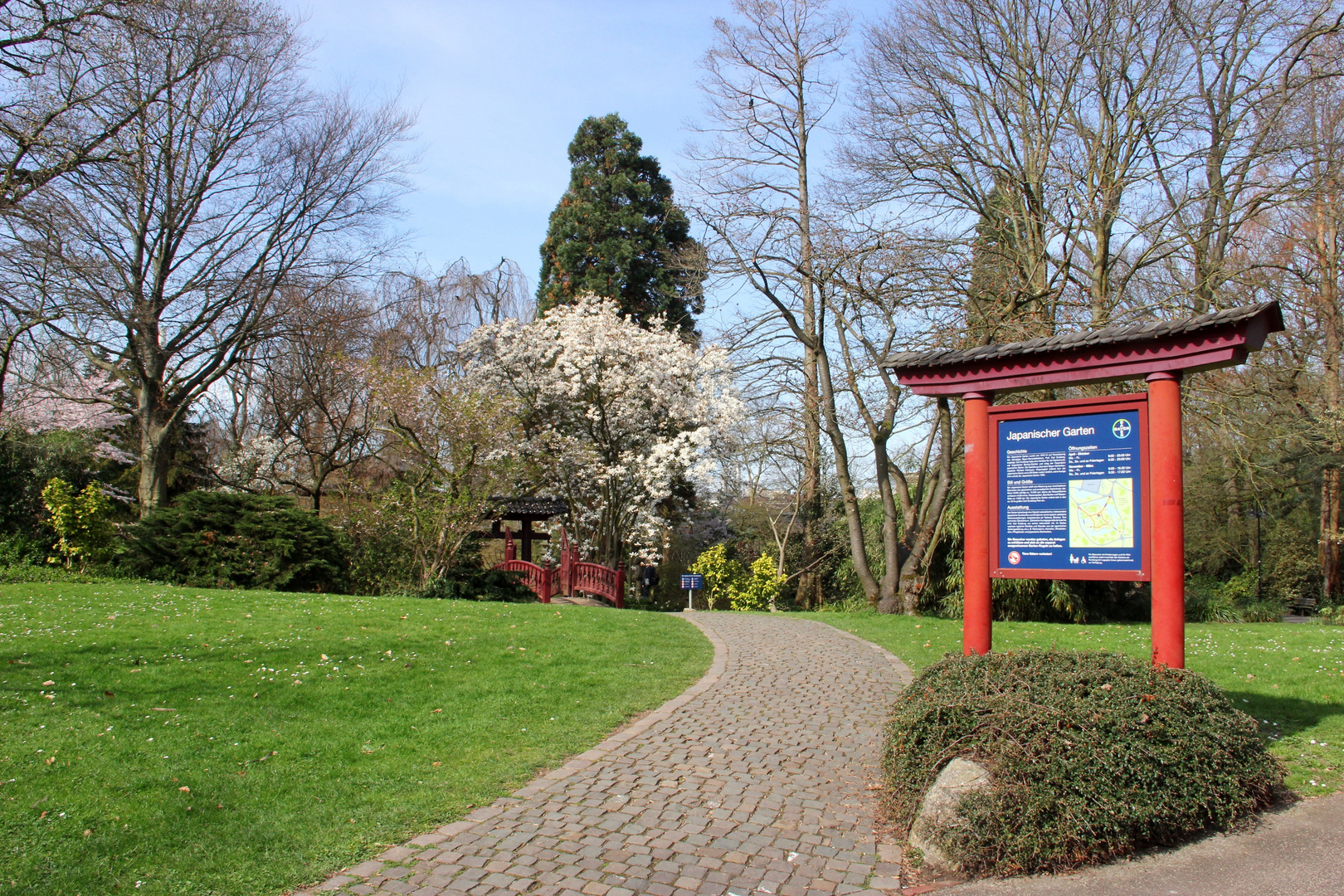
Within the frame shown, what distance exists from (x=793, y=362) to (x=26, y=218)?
45.9ft

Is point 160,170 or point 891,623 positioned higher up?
point 160,170

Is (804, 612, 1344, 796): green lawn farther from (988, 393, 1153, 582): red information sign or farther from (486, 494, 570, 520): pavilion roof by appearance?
(486, 494, 570, 520): pavilion roof

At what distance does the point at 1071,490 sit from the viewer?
6.09 m

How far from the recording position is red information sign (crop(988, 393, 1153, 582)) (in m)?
5.86

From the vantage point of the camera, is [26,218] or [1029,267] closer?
[26,218]

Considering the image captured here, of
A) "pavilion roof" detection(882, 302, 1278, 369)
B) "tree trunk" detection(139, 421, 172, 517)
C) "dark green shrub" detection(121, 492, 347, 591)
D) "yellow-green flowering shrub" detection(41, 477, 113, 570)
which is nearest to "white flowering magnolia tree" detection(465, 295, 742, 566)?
"dark green shrub" detection(121, 492, 347, 591)

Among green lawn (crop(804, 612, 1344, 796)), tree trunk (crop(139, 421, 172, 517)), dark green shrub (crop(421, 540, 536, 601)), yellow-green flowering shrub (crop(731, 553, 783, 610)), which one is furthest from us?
yellow-green flowering shrub (crop(731, 553, 783, 610))

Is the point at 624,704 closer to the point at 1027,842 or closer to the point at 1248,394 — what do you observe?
the point at 1027,842

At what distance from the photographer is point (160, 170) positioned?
63.6 ft

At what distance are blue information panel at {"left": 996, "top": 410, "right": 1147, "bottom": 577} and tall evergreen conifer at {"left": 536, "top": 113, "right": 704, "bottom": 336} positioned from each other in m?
22.6

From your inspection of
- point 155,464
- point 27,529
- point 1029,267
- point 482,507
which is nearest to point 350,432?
point 155,464

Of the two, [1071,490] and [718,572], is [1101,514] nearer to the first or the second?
[1071,490]

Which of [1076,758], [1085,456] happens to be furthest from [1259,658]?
[1076,758]

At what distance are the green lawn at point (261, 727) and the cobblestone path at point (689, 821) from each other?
32 cm
